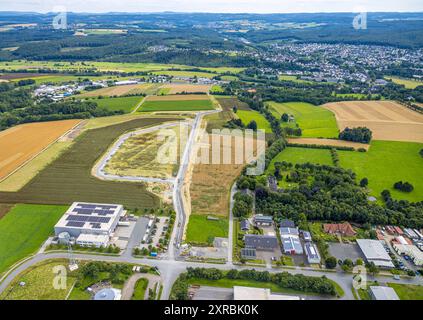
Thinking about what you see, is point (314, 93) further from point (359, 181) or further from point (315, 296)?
point (315, 296)

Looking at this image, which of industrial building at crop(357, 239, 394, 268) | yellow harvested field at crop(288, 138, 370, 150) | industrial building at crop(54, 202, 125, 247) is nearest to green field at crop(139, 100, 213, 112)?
yellow harvested field at crop(288, 138, 370, 150)

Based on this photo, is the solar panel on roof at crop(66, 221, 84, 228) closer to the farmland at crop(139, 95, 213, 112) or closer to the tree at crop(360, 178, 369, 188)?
the tree at crop(360, 178, 369, 188)

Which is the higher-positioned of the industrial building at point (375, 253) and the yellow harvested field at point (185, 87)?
the yellow harvested field at point (185, 87)

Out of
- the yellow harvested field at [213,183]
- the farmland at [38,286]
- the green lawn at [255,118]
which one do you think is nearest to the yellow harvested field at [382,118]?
the green lawn at [255,118]

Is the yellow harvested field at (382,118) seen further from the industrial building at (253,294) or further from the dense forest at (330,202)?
the industrial building at (253,294)

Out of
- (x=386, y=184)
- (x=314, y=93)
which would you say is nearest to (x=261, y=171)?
(x=386, y=184)

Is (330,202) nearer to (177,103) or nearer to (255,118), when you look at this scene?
(255,118)
